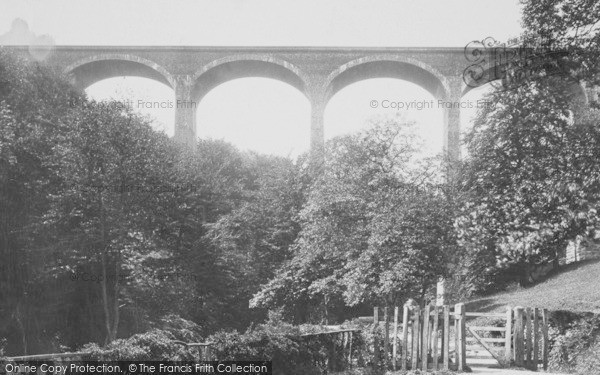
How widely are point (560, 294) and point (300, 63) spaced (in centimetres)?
1856

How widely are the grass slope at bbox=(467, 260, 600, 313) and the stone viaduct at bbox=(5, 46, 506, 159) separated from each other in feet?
34.1

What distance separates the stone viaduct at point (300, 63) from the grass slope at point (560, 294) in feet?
34.1

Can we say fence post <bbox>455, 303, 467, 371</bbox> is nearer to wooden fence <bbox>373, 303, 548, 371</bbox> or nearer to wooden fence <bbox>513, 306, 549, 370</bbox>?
wooden fence <bbox>373, 303, 548, 371</bbox>

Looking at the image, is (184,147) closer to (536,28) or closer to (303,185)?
(303,185)

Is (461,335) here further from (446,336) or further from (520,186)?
(520,186)

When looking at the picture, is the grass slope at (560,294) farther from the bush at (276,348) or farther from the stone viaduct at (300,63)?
the stone viaduct at (300,63)

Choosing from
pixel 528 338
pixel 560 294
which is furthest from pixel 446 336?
pixel 560 294

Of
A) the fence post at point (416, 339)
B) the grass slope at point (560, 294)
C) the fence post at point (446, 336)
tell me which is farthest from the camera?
the grass slope at point (560, 294)

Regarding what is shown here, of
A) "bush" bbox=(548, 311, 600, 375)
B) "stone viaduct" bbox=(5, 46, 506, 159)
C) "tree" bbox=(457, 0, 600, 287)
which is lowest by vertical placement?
"bush" bbox=(548, 311, 600, 375)

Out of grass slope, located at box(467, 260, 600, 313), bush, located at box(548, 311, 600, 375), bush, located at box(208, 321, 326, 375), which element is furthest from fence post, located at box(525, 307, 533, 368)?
bush, located at box(208, 321, 326, 375)

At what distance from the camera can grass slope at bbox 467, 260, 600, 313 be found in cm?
1614

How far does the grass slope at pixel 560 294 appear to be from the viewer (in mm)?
16141

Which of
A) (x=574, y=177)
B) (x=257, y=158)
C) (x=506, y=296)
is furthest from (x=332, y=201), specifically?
(x=257, y=158)

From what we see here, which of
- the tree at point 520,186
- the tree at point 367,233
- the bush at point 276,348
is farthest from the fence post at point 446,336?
the tree at point 520,186
